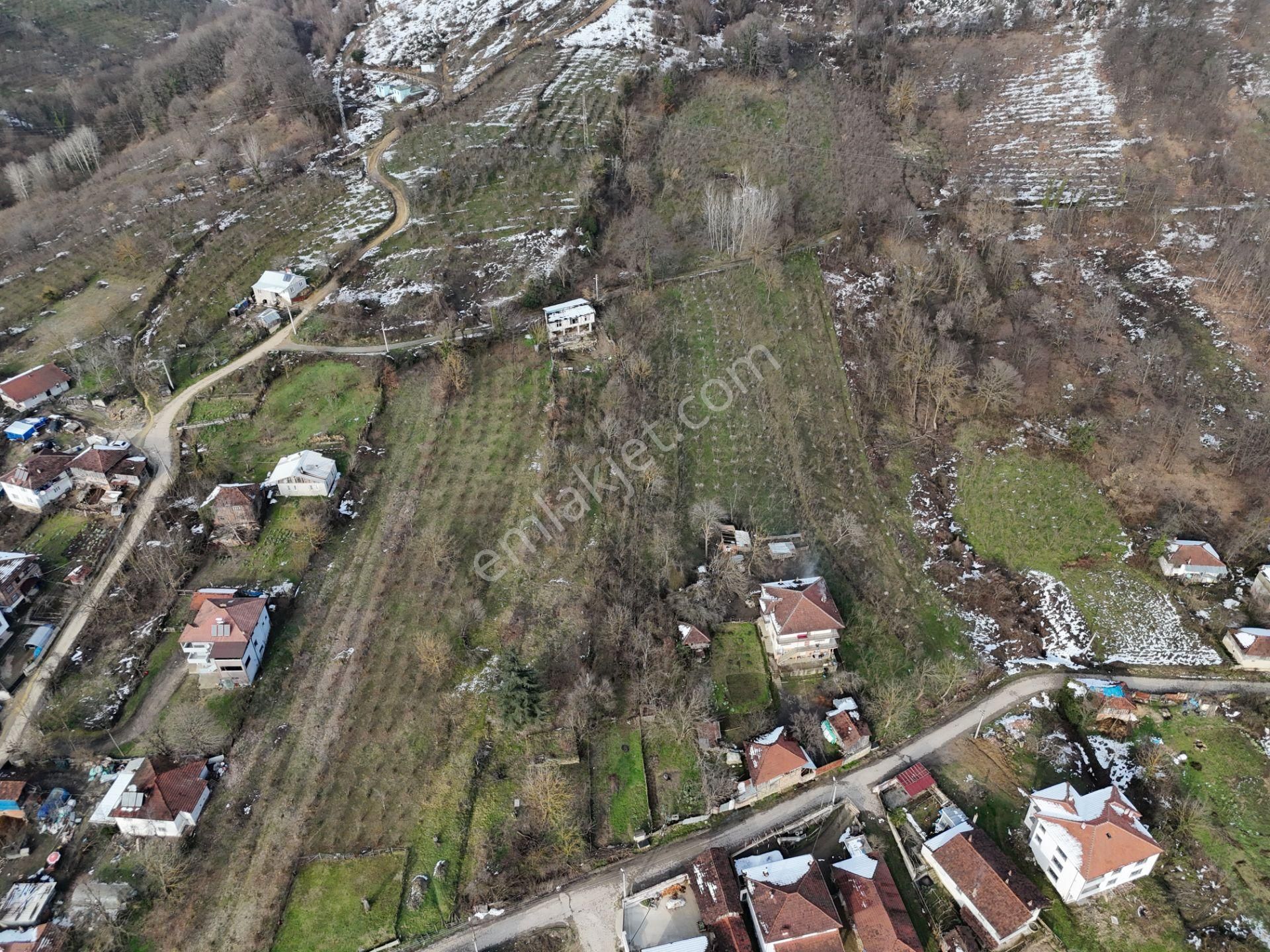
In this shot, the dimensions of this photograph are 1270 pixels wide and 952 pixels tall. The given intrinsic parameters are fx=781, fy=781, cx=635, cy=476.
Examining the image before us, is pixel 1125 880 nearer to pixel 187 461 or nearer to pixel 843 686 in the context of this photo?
pixel 843 686

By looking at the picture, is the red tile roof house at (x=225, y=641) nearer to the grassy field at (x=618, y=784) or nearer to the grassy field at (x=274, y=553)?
the grassy field at (x=274, y=553)

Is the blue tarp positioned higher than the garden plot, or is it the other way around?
the garden plot

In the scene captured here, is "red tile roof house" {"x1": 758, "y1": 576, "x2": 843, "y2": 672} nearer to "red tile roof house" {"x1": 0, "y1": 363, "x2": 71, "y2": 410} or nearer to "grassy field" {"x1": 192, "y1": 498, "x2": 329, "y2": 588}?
"grassy field" {"x1": 192, "y1": 498, "x2": 329, "y2": 588}

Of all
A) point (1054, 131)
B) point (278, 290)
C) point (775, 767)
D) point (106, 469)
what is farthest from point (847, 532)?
point (1054, 131)

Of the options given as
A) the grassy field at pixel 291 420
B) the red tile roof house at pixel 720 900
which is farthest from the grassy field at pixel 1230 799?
the grassy field at pixel 291 420

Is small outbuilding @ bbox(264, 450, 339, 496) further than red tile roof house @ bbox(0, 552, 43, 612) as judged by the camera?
Yes

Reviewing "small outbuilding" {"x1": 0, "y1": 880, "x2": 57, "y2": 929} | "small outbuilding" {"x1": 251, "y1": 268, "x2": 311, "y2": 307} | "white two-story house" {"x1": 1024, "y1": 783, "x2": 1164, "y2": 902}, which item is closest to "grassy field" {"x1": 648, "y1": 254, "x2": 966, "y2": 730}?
"white two-story house" {"x1": 1024, "y1": 783, "x2": 1164, "y2": 902}
